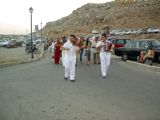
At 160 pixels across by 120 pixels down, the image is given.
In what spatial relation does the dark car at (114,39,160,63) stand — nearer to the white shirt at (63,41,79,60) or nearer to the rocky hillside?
the white shirt at (63,41,79,60)

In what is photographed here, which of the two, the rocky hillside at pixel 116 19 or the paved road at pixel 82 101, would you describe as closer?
the paved road at pixel 82 101

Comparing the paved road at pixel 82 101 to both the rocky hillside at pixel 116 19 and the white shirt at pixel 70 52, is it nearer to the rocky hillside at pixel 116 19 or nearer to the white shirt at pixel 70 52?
the white shirt at pixel 70 52

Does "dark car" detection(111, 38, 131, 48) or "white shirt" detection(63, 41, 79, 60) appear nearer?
"white shirt" detection(63, 41, 79, 60)

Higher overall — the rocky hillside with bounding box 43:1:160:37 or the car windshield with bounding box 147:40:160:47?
the rocky hillside with bounding box 43:1:160:37

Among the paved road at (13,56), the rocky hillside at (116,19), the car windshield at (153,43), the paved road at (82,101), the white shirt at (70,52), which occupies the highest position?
the rocky hillside at (116,19)

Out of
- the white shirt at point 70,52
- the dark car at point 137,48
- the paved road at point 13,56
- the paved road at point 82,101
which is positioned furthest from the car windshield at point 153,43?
the paved road at point 13,56

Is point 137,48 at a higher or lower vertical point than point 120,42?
lower

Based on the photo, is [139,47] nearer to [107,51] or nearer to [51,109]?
[107,51]

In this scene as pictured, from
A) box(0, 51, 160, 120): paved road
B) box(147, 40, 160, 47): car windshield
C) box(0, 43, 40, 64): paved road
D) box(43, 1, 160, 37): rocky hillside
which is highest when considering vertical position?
box(43, 1, 160, 37): rocky hillside

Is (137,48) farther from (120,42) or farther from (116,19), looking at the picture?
(116,19)

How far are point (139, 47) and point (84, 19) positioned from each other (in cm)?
10241

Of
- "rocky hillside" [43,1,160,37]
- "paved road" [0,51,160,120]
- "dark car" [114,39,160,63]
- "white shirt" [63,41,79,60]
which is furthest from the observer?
"rocky hillside" [43,1,160,37]

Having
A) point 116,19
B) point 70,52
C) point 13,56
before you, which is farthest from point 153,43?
point 116,19

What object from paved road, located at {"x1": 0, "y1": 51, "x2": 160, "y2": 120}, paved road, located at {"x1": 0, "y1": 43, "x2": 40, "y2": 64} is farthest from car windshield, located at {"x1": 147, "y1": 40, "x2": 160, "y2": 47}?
paved road, located at {"x1": 0, "y1": 43, "x2": 40, "y2": 64}
